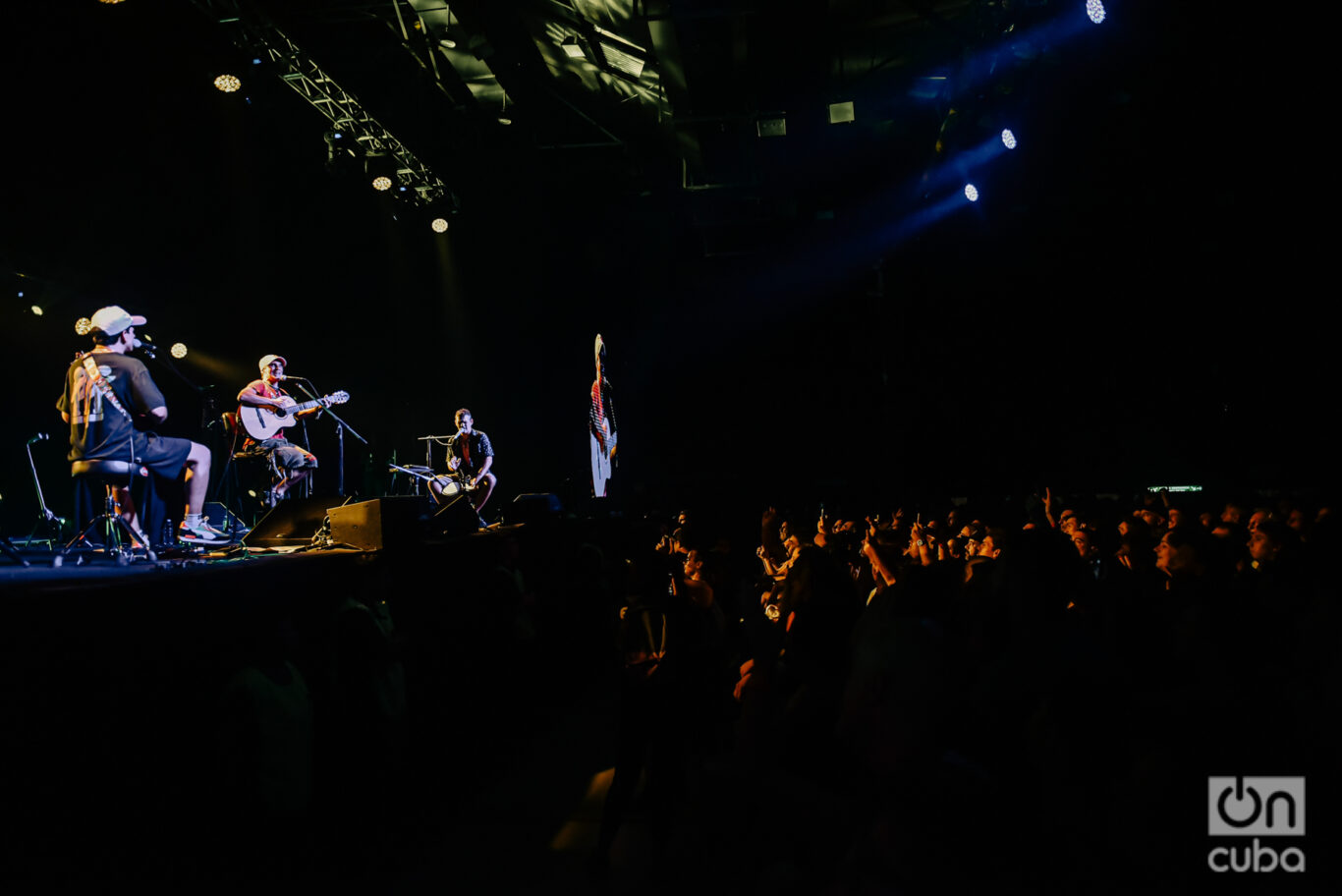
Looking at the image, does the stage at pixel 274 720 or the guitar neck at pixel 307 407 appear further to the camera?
the guitar neck at pixel 307 407

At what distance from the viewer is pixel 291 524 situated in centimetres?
636

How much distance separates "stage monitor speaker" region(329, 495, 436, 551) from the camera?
5191 millimetres

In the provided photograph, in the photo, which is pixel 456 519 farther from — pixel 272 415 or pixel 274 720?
pixel 274 720

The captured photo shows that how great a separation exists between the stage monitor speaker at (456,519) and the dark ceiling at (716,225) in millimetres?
2263

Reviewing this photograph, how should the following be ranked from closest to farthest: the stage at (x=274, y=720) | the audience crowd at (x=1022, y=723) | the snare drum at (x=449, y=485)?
the audience crowd at (x=1022, y=723) < the stage at (x=274, y=720) < the snare drum at (x=449, y=485)

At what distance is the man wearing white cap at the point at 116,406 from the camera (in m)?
4.64

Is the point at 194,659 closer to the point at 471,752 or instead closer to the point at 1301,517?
the point at 471,752

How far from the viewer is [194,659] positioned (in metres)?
3.70

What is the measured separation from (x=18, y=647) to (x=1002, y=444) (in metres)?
14.1

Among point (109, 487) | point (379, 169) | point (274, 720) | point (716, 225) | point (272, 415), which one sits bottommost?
point (274, 720)

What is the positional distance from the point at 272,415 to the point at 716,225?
701 cm

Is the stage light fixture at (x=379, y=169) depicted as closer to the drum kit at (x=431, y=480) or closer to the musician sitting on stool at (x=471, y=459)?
the musician sitting on stool at (x=471, y=459)

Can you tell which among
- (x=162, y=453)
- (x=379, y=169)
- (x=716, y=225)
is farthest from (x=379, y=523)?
(x=716, y=225)

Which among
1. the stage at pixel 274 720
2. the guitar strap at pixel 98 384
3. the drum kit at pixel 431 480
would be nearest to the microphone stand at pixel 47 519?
the guitar strap at pixel 98 384
